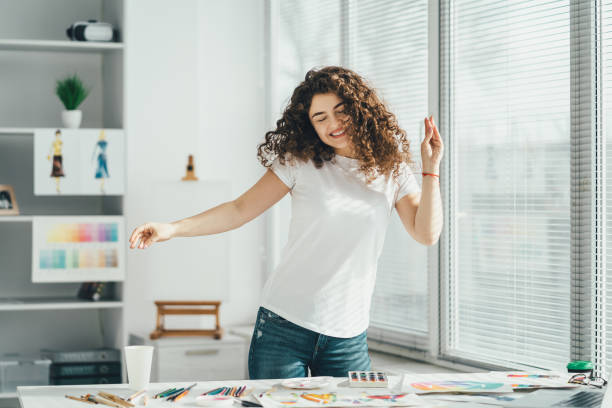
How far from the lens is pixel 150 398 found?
158cm

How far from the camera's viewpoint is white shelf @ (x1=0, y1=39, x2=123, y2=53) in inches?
133

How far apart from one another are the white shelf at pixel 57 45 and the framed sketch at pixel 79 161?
40cm

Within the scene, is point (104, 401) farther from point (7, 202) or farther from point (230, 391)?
point (7, 202)

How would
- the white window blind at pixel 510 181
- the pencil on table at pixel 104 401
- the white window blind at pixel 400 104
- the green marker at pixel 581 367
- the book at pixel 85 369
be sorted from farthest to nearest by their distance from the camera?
the book at pixel 85 369
the white window blind at pixel 400 104
the white window blind at pixel 510 181
the green marker at pixel 581 367
the pencil on table at pixel 104 401

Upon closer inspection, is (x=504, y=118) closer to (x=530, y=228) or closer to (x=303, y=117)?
(x=530, y=228)

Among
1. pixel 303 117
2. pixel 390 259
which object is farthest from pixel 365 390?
pixel 390 259

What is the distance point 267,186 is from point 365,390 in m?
0.67

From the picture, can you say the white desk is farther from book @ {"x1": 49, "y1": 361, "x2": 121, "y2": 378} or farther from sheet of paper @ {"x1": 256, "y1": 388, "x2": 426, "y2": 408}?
book @ {"x1": 49, "y1": 361, "x2": 121, "y2": 378}

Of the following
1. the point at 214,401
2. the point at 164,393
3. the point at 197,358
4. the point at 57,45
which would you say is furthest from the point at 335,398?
the point at 57,45

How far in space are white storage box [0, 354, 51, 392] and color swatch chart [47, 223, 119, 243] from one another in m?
0.56

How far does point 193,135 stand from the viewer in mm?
3803

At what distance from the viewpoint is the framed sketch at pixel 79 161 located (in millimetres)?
3352

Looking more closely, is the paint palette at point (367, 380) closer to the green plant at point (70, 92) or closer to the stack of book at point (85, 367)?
the stack of book at point (85, 367)

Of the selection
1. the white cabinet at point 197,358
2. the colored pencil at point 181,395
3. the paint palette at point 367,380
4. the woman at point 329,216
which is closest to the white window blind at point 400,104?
the white cabinet at point 197,358
